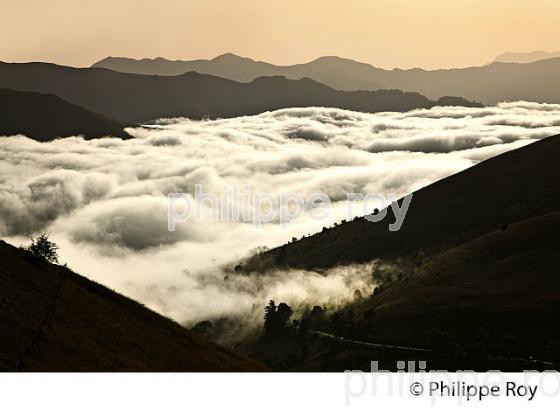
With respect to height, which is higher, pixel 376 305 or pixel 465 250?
pixel 465 250

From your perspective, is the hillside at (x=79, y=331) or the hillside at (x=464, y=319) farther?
the hillside at (x=464, y=319)

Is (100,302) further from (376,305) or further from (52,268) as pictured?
(376,305)

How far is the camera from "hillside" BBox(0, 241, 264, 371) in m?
73.8

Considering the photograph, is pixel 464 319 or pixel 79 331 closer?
pixel 79 331

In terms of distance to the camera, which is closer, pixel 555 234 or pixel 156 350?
pixel 156 350

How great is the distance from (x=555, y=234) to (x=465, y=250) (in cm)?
2226

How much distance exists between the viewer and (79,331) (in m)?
84.0

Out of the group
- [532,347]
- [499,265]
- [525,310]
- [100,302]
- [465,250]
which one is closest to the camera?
[100,302]

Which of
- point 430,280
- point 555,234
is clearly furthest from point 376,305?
point 555,234

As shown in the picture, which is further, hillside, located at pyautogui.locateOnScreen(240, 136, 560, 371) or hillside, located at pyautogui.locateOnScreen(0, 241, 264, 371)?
hillside, located at pyautogui.locateOnScreen(240, 136, 560, 371)

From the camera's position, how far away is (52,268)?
328ft

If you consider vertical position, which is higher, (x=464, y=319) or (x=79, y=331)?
(x=79, y=331)

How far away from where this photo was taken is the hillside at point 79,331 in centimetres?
7375
